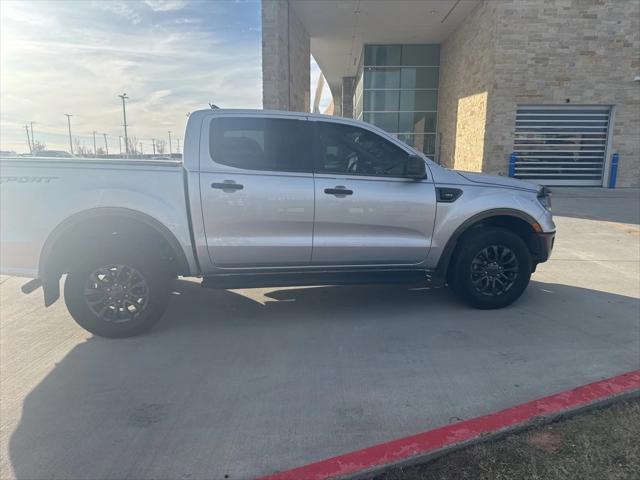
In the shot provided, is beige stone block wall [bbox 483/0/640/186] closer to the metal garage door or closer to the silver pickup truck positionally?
the metal garage door

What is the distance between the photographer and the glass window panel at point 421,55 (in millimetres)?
24281

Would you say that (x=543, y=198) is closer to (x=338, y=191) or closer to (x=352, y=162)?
(x=352, y=162)

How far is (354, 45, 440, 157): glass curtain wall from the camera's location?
24.3 meters

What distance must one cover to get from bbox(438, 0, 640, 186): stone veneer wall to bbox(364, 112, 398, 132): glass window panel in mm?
6668

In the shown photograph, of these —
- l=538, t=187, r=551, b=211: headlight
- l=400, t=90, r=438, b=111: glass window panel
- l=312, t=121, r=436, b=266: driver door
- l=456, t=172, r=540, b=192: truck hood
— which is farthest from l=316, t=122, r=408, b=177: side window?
l=400, t=90, r=438, b=111: glass window panel

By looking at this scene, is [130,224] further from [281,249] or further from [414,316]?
[414,316]

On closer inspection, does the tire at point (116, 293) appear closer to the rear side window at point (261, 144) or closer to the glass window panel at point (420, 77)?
the rear side window at point (261, 144)

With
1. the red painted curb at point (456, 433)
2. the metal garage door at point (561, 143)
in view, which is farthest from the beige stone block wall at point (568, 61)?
the red painted curb at point (456, 433)

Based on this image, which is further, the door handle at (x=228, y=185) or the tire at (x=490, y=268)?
the tire at (x=490, y=268)

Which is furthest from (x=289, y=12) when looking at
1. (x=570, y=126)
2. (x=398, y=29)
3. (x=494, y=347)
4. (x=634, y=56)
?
(x=494, y=347)

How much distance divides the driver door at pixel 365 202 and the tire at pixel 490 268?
44 cm

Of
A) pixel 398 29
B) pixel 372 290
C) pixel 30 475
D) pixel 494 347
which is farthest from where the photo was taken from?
pixel 398 29

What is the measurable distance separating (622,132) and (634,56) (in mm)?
2910

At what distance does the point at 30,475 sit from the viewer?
231cm
